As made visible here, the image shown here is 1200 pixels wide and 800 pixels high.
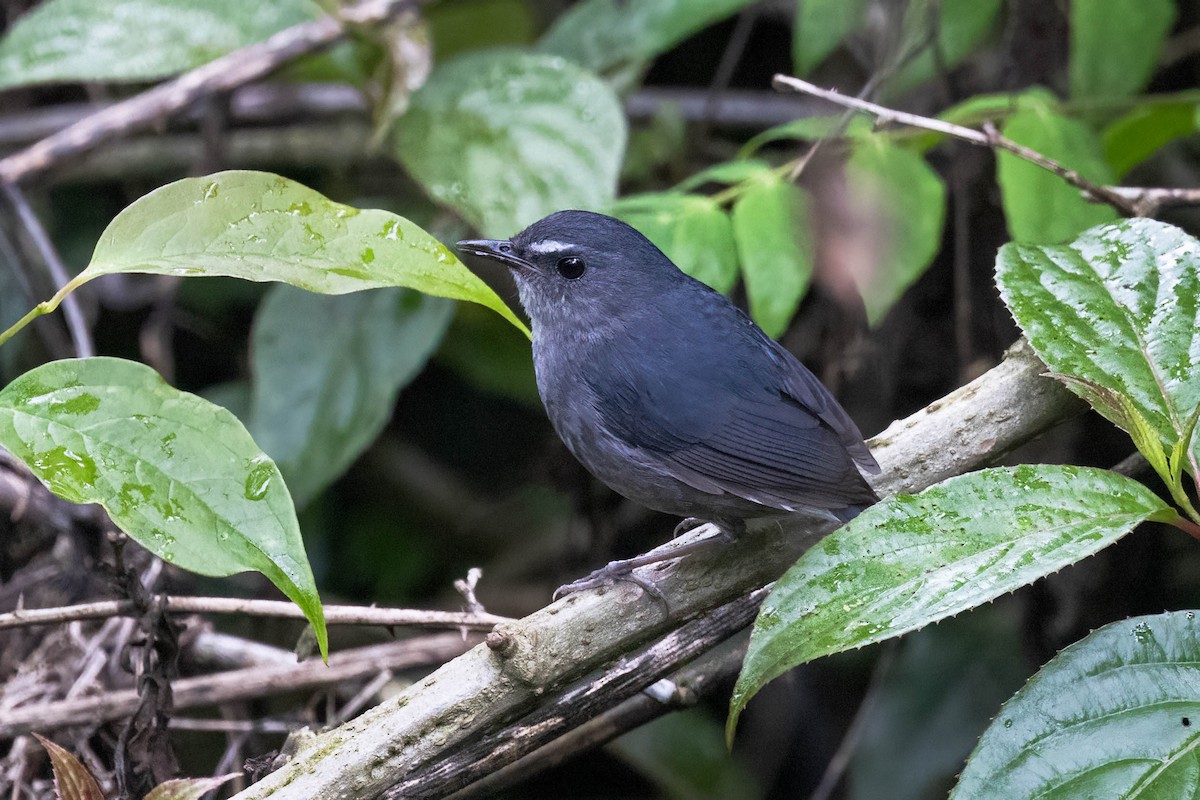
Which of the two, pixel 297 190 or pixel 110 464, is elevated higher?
pixel 297 190

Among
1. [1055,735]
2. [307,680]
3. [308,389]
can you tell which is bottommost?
[307,680]

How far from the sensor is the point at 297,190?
5.69 feet

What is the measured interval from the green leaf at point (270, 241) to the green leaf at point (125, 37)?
1.93 m

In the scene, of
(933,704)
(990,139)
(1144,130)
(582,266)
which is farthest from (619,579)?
(1144,130)

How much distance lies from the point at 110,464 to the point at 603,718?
1.18 m

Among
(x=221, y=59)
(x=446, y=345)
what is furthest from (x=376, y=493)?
(x=221, y=59)

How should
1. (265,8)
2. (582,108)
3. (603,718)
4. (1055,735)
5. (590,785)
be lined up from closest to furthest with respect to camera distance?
(1055,735) → (603,718) → (582,108) → (265,8) → (590,785)

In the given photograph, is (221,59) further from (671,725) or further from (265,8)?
(671,725)

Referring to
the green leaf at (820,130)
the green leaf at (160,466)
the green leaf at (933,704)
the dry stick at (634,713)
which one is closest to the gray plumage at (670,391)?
the dry stick at (634,713)

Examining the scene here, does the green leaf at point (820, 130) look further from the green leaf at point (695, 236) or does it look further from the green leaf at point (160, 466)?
the green leaf at point (160, 466)

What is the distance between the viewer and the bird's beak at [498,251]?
9.51ft

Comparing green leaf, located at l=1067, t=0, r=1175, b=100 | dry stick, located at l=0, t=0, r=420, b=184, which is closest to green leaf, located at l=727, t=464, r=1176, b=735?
green leaf, located at l=1067, t=0, r=1175, b=100

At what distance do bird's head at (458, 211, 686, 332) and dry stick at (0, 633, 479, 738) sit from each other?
90cm

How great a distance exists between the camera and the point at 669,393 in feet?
8.45
